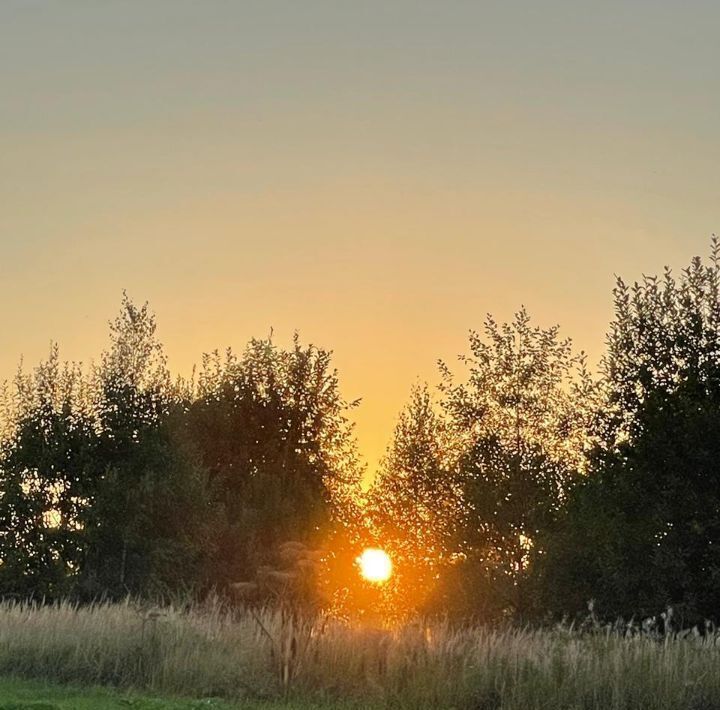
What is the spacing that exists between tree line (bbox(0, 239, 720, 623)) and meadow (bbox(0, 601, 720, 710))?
982cm

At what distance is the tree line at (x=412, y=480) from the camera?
26.8m

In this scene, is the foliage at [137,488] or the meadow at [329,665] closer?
the meadow at [329,665]

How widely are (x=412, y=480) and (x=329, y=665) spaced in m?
30.8

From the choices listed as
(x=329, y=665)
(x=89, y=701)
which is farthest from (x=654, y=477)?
(x=89, y=701)

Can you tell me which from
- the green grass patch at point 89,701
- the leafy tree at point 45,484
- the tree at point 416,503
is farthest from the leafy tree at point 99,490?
the green grass patch at point 89,701

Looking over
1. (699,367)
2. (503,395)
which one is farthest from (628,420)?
(503,395)

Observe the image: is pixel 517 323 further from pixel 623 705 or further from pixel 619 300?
pixel 623 705

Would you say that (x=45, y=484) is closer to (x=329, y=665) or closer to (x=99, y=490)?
(x=99, y=490)

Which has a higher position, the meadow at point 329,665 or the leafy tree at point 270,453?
the leafy tree at point 270,453

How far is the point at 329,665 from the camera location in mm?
17328

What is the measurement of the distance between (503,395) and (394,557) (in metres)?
9.59

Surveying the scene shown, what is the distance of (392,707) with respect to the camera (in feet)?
50.8

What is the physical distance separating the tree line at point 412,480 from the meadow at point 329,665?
9.82 m

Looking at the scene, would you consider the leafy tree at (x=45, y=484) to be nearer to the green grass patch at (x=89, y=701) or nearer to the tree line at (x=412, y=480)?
the tree line at (x=412, y=480)
